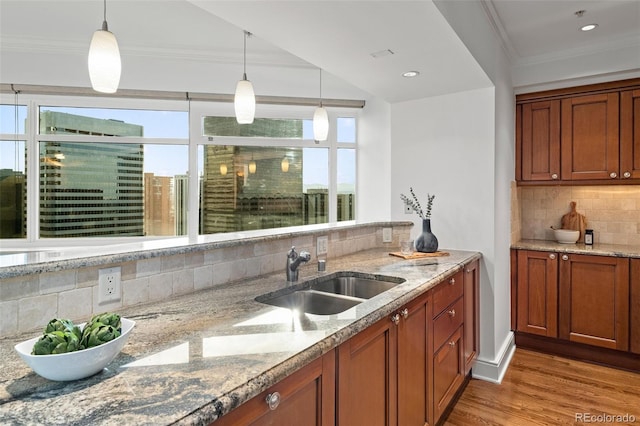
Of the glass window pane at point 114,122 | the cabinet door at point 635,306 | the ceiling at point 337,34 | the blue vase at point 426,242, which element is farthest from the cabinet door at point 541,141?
the glass window pane at point 114,122

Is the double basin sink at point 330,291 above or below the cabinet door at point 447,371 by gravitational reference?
above

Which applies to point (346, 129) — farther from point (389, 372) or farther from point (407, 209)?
point (389, 372)

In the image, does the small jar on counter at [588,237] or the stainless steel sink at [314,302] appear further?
the small jar on counter at [588,237]

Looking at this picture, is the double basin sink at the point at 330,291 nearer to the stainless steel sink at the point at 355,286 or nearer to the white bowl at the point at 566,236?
the stainless steel sink at the point at 355,286

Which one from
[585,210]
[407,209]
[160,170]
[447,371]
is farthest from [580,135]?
[160,170]

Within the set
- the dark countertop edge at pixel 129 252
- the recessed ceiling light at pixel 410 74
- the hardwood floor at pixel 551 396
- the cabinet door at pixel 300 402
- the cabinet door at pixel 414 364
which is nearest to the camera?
the cabinet door at pixel 300 402

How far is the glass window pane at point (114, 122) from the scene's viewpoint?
400cm

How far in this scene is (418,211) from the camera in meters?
2.97

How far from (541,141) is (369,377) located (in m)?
3.00

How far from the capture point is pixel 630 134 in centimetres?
301

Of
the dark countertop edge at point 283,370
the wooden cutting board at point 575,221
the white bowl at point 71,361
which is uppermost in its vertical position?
the wooden cutting board at point 575,221

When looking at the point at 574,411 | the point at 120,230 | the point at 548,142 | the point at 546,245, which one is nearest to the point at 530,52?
the point at 548,142

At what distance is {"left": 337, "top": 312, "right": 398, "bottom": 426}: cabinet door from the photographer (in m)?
1.25

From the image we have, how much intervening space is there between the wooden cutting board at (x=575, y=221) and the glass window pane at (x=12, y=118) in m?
5.51
